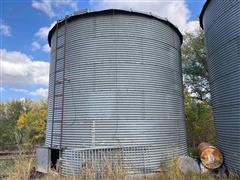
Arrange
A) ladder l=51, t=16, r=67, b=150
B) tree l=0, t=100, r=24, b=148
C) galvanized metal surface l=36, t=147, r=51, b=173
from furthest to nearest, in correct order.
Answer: tree l=0, t=100, r=24, b=148 < ladder l=51, t=16, r=67, b=150 < galvanized metal surface l=36, t=147, r=51, b=173

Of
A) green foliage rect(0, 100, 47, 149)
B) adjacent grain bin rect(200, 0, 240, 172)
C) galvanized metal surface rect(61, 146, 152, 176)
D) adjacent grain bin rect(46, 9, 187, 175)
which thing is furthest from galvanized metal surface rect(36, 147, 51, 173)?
green foliage rect(0, 100, 47, 149)

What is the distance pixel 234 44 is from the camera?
30.1 feet

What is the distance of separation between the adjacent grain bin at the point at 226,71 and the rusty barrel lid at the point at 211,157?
10.4 inches

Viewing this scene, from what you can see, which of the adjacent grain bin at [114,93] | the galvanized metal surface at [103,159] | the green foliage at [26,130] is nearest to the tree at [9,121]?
the green foliage at [26,130]

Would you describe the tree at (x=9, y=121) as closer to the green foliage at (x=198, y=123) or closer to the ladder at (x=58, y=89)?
the ladder at (x=58, y=89)

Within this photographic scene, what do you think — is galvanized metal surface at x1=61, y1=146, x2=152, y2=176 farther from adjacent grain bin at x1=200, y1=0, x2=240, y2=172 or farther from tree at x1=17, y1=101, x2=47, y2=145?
tree at x1=17, y1=101, x2=47, y2=145

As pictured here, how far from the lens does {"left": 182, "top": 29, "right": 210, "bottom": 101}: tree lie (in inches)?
1079

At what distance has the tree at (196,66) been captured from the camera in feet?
89.9

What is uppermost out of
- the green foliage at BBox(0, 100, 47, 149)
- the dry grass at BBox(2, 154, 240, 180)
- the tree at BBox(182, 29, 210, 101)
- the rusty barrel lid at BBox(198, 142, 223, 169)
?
the tree at BBox(182, 29, 210, 101)

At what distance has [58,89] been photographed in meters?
11.3

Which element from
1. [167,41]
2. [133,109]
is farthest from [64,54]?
[167,41]

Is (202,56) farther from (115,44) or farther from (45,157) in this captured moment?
(45,157)

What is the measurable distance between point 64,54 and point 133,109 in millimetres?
4191

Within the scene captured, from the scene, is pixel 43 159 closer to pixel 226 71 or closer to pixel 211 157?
pixel 211 157
